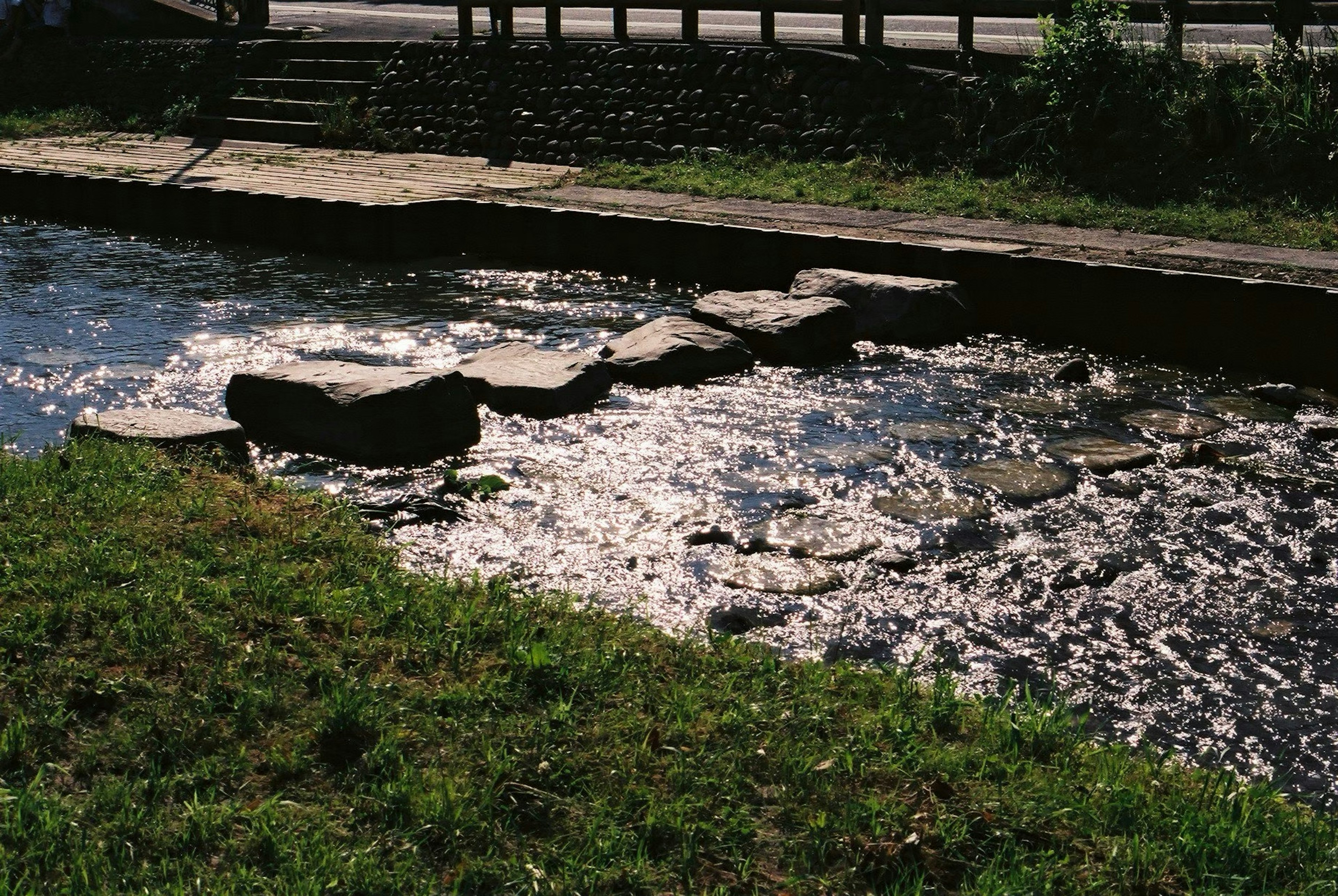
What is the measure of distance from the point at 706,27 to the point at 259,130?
619 centimetres

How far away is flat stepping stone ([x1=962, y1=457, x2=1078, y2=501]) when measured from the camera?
23.1 ft

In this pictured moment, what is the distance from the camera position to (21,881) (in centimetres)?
328

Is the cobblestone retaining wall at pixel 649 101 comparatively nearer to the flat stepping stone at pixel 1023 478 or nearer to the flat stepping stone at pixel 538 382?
the flat stepping stone at pixel 538 382

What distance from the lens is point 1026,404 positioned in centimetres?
851

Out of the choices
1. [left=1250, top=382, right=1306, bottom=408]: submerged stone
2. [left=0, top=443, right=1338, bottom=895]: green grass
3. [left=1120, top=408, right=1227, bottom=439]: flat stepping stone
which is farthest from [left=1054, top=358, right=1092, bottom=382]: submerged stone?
[left=0, top=443, right=1338, bottom=895]: green grass

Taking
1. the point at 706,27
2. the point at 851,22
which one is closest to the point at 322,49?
the point at 706,27

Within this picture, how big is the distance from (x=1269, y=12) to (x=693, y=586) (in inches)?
372

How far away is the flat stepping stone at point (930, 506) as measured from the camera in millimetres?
6723

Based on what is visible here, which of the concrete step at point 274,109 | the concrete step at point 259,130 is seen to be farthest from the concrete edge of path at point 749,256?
the concrete step at point 274,109

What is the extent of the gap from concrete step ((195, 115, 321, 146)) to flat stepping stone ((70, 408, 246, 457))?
1043 cm

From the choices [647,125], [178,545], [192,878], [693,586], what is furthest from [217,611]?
[647,125]

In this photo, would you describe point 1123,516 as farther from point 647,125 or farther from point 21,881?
point 647,125

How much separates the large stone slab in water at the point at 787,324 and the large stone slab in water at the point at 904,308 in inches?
5.0

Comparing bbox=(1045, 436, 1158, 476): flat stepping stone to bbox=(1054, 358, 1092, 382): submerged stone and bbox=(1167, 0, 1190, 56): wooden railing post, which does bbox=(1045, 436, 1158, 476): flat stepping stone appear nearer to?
bbox=(1054, 358, 1092, 382): submerged stone
